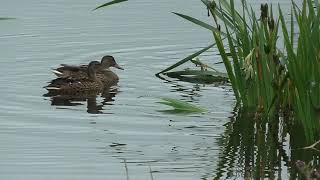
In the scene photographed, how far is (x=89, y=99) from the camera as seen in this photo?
485 inches

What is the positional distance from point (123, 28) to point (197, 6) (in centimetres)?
190

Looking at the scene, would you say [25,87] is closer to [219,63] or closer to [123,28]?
[219,63]

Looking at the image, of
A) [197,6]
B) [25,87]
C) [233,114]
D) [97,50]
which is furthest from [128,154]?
[197,6]

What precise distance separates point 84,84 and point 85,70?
16.1 inches

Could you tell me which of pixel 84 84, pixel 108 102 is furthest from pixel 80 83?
pixel 108 102

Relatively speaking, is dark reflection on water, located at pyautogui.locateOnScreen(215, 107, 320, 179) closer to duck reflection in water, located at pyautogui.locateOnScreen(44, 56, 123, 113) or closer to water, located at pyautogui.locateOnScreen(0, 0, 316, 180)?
water, located at pyautogui.locateOnScreen(0, 0, 316, 180)

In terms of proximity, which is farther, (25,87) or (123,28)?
(123,28)

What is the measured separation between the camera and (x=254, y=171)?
319 inches

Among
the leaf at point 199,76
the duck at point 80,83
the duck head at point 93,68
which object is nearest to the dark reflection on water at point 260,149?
the leaf at point 199,76

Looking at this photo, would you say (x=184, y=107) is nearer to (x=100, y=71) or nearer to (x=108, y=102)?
(x=108, y=102)

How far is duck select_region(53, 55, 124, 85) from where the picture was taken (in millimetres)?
13008

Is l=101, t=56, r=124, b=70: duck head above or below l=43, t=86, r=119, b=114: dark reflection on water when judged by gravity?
above

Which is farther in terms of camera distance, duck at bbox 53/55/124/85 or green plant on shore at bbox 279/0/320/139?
duck at bbox 53/55/124/85

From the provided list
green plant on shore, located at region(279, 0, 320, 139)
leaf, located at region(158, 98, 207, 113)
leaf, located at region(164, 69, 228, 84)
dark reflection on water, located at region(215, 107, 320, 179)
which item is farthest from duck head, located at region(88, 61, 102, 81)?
green plant on shore, located at region(279, 0, 320, 139)
